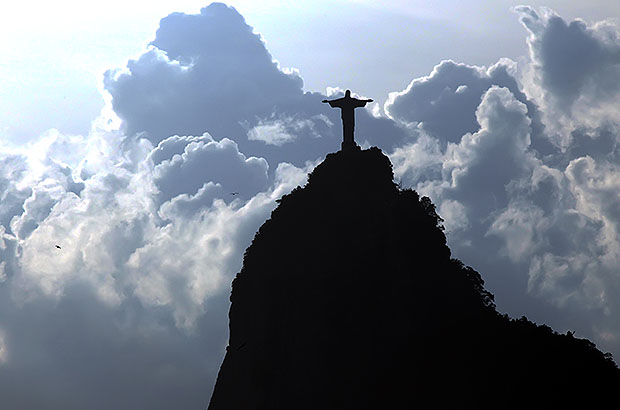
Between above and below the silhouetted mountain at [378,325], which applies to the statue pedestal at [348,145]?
above

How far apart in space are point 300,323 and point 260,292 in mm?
6135

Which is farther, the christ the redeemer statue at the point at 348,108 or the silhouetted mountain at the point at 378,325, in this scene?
the christ the redeemer statue at the point at 348,108

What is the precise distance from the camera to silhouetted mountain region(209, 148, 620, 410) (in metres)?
82.4

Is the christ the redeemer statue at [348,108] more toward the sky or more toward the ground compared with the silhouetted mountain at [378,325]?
more toward the sky

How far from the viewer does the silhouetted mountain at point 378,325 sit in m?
82.4

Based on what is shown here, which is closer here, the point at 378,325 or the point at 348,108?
the point at 378,325

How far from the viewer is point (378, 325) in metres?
84.1

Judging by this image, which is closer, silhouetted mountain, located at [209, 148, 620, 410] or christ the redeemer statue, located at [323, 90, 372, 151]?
silhouetted mountain, located at [209, 148, 620, 410]

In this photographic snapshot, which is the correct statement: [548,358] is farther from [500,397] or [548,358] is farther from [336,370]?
[336,370]

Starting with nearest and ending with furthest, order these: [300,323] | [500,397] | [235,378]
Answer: [500,397] < [300,323] < [235,378]

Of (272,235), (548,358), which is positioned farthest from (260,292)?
(548,358)

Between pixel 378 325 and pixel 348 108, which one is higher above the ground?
pixel 348 108

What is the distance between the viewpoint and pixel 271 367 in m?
87.8

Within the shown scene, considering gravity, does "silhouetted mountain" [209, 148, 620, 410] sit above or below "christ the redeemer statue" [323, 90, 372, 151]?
below
